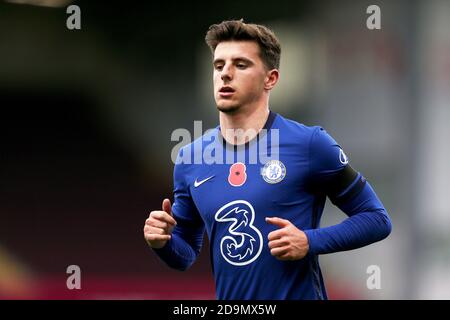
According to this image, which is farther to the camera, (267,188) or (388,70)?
(388,70)

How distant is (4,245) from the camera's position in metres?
10.5

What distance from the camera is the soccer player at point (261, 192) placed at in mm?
3746

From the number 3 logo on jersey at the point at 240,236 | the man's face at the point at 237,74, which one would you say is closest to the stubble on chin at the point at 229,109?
the man's face at the point at 237,74

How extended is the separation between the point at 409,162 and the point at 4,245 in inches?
223

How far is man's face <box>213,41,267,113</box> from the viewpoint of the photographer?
3.84 meters

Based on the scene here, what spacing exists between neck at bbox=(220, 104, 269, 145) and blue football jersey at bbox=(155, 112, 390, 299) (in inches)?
1.3

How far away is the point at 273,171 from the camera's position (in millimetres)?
3836

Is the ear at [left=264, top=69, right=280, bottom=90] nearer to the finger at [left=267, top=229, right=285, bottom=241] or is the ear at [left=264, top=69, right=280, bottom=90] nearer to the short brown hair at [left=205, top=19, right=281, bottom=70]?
the short brown hair at [left=205, top=19, right=281, bottom=70]

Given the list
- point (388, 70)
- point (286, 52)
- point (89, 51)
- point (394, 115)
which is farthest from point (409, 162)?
point (89, 51)

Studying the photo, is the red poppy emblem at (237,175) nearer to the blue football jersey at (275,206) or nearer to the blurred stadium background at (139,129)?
the blue football jersey at (275,206)

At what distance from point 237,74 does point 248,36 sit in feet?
0.76

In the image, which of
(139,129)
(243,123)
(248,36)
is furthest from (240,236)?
(139,129)

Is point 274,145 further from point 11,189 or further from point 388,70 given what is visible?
point 11,189

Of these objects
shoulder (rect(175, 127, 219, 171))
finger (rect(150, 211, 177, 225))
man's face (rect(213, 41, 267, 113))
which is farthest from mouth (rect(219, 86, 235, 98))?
finger (rect(150, 211, 177, 225))
